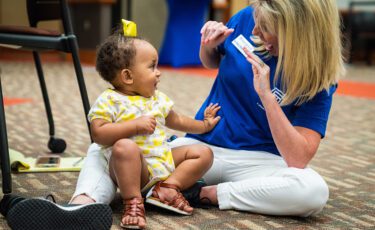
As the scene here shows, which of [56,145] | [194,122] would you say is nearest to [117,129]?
[194,122]

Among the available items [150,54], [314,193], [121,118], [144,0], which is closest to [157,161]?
[121,118]

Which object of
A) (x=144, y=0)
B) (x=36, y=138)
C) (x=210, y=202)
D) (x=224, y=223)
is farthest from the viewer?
(x=144, y=0)

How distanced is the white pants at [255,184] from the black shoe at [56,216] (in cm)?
15

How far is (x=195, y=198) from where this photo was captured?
140 centimetres

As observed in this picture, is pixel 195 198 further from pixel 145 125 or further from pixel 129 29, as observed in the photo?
pixel 129 29

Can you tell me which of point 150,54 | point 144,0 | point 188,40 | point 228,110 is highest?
point 150,54

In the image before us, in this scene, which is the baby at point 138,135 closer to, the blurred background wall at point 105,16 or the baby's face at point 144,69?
the baby's face at point 144,69

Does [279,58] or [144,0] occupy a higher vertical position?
[279,58]

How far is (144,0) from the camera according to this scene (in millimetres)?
5594

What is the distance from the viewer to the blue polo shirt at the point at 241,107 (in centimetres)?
139

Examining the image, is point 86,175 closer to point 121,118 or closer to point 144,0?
point 121,118

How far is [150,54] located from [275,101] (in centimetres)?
32

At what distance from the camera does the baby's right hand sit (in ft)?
4.09

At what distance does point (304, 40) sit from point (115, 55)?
0.45 metres
